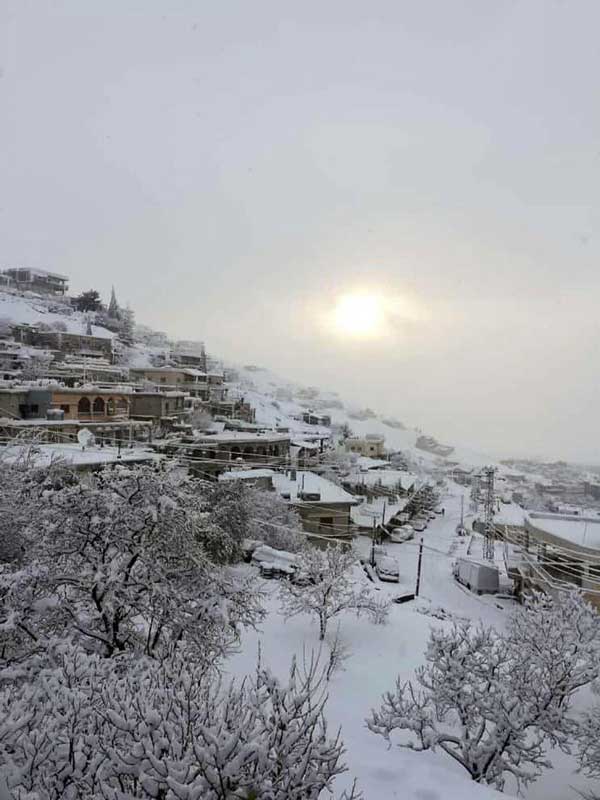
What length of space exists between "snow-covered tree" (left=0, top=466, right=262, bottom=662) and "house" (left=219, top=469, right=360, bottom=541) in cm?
1599

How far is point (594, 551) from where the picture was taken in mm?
15961

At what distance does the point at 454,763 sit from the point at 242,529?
10.5m

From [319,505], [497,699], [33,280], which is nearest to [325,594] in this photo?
[497,699]

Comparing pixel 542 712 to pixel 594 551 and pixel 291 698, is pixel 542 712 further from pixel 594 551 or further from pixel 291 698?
pixel 594 551

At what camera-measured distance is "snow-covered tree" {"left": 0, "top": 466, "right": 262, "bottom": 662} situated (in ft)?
19.4

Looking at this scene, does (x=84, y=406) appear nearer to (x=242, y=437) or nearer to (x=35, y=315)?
(x=242, y=437)

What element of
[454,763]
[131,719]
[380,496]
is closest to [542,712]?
[454,763]

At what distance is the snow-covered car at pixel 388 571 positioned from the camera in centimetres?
2044

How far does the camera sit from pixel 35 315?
52.4 metres

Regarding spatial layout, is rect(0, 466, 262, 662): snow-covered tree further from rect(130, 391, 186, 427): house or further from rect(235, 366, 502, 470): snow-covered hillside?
rect(235, 366, 502, 470): snow-covered hillside

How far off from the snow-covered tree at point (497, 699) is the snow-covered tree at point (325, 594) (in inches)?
164

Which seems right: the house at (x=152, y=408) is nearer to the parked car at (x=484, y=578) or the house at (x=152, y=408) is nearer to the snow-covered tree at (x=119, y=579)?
the parked car at (x=484, y=578)

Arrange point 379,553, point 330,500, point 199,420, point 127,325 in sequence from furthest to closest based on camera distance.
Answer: point 127,325
point 199,420
point 379,553
point 330,500

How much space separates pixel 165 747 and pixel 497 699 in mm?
4892
